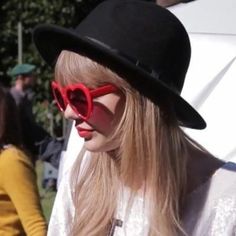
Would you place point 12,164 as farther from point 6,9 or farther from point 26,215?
point 6,9

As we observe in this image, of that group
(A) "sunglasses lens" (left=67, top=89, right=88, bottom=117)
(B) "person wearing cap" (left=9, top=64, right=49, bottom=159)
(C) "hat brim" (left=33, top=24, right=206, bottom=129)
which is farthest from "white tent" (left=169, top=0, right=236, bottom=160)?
(B) "person wearing cap" (left=9, top=64, right=49, bottom=159)

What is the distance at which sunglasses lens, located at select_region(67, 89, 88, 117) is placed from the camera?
267 centimetres

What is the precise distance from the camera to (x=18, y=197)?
171 inches

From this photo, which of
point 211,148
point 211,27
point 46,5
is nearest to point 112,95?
point 211,148

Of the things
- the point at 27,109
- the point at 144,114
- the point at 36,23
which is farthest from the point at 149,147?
the point at 36,23

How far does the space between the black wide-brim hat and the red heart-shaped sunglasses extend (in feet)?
0.20

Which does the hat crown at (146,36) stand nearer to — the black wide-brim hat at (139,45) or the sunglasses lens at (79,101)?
the black wide-brim hat at (139,45)

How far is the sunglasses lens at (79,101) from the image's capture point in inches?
105

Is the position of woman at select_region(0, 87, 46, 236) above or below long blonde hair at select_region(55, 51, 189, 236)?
below

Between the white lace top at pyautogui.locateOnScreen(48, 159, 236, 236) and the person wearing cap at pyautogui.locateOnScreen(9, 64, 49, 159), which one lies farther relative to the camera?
the person wearing cap at pyautogui.locateOnScreen(9, 64, 49, 159)

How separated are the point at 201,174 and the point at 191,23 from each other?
67.6 inches

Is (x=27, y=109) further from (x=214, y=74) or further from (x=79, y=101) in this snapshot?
(x=79, y=101)

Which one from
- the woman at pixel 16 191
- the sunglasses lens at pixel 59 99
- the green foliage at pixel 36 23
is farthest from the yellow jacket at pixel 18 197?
the green foliage at pixel 36 23

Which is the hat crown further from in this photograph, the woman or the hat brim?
the woman
